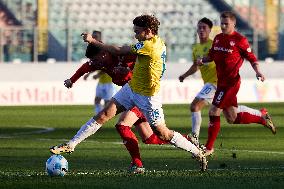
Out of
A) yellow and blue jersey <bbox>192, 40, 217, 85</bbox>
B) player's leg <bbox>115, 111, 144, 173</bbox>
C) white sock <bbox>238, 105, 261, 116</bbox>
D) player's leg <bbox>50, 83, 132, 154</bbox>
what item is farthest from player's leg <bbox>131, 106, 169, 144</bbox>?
yellow and blue jersey <bbox>192, 40, 217, 85</bbox>

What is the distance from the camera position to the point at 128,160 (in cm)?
1462

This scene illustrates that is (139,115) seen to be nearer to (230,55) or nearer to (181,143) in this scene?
(181,143)

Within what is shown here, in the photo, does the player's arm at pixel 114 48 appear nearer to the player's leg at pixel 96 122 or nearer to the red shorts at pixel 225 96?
the player's leg at pixel 96 122

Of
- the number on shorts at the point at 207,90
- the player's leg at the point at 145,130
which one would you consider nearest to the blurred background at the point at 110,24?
the number on shorts at the point at 207,90

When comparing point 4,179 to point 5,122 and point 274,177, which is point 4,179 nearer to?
point 274,177

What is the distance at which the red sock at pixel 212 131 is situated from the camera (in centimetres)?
1530

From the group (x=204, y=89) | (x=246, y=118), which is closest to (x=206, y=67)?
(x=204, y=89)

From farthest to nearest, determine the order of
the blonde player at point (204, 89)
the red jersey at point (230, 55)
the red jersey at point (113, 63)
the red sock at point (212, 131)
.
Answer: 1. the blonde player at point (204, 89)
2. the red jersey at point (230, 55)
3. the red sock at point (212, 131)
4. the red jersey at point (113, 63)

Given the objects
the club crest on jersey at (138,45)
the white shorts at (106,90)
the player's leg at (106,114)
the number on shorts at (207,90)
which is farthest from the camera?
the white shorts at (106,90)

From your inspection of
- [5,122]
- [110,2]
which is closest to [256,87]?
[110,2]

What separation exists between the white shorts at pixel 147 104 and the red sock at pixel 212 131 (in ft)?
9.59

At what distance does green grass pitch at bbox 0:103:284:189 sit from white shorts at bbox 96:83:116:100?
921 millimetres

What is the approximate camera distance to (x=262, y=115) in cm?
1644

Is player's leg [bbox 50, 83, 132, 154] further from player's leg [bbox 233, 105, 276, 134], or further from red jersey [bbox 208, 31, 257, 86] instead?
player's leg [bbox 233, 105, 276, 134]
